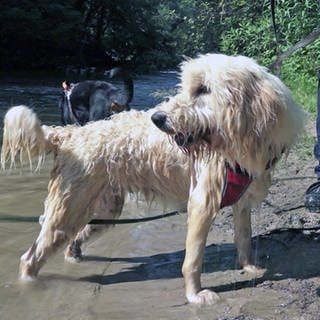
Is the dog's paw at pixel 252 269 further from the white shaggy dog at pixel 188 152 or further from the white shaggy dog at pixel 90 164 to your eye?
the white shaggy dog at pixel 90 164

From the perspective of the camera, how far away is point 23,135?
179 inches

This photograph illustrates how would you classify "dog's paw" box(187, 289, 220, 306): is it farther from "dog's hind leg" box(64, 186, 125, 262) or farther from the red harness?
"dog's hind leg" box(64, 186, 125, 262)

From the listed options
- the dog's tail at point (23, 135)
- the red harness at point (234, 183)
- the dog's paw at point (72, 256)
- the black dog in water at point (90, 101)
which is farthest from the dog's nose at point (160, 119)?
the black dog in water at point (90, 101)

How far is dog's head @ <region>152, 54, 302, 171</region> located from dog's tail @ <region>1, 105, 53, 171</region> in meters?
1.14

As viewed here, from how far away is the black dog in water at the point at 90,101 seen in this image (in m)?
8.12

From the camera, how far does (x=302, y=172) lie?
6961 millimetres

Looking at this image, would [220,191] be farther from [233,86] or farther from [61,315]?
[61,315]

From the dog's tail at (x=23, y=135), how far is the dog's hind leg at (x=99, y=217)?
24.4 inches

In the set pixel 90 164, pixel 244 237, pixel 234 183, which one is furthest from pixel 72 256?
pixel 234 183

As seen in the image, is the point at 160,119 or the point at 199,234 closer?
the point at 160,119

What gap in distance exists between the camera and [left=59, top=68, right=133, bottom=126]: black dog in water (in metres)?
8.12

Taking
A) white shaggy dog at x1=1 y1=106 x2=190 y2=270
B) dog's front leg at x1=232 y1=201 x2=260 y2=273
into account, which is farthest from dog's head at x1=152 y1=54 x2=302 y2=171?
dog's front leg at x1=232 y1=201 x2=260 y2=273

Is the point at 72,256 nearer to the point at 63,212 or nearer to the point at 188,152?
the point at 63,212

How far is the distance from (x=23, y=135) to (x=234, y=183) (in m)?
1.53
